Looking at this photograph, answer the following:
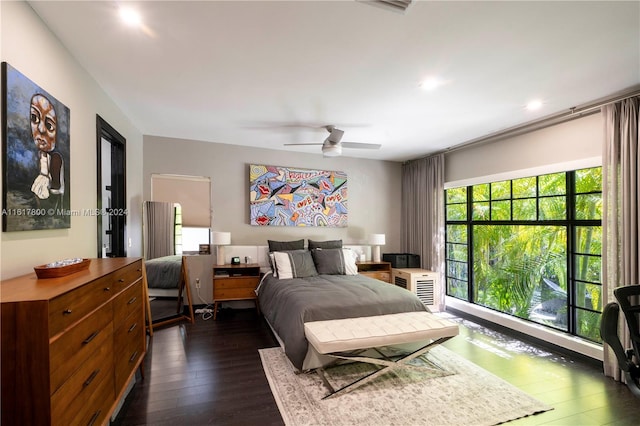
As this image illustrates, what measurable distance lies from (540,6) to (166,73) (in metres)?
2.59

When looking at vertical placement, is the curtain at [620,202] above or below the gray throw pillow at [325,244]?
above

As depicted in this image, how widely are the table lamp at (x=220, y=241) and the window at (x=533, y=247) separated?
3578mm

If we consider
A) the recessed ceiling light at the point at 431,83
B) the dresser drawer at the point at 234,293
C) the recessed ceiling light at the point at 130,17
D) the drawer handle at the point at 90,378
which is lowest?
the dresser drawer at the point at 234,293

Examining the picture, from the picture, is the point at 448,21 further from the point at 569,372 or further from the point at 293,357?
the point at 569,372

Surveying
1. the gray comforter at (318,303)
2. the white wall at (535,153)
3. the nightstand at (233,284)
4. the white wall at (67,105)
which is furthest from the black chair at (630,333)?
the nightstand at (233,284)

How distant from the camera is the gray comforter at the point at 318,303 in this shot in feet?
8.11

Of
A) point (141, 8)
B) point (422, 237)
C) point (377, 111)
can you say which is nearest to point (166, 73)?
point (141, 8)

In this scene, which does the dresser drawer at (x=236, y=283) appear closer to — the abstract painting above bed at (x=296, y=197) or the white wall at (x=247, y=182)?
the white wall at (x=247, y=182)

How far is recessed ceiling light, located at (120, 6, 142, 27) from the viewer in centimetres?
161

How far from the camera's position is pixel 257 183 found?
14.7 feet

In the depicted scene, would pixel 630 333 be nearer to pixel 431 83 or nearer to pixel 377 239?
pixel 431 83

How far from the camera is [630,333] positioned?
1.52 m

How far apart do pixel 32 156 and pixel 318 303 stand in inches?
88.0

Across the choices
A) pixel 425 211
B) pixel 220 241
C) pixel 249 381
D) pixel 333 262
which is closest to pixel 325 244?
pixel 333 262
